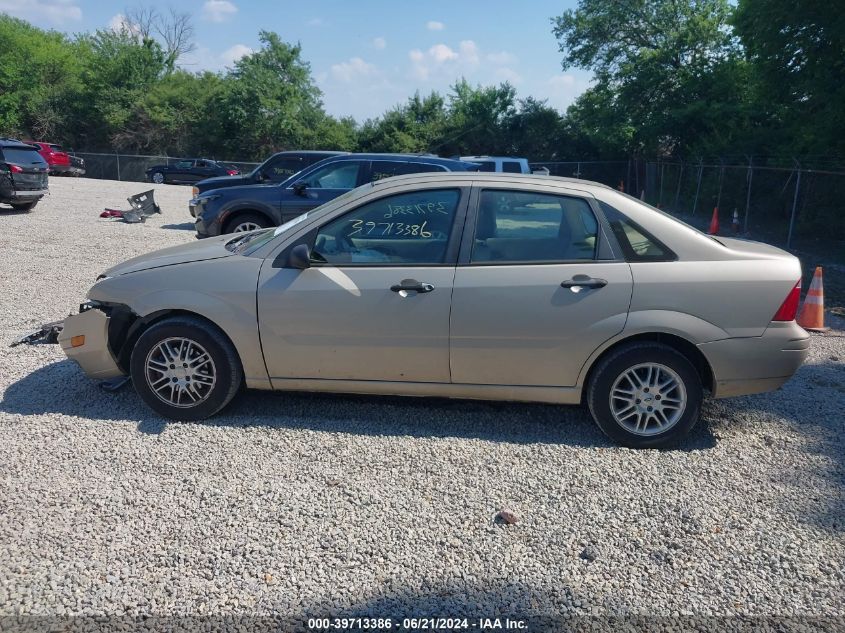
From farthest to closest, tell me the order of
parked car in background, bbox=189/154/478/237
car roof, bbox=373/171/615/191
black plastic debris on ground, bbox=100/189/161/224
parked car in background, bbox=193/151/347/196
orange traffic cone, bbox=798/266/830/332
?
black plastic debris on ground, bbox=100/189/161/224 → parked car in background, bbox=193/151/347/196 → parked car in background, bbox=189/154/478/237 → orange traffic cone, bbox=798/266/830/332 → car roof, bbox=373/171/615/191

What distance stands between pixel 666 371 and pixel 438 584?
218 cm

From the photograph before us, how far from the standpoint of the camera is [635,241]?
4504 millimetres

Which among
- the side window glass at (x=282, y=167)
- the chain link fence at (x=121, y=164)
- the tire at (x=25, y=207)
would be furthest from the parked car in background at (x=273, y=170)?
the chain link fence at (x=121, y=164)

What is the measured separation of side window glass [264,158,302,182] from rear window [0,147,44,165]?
5523 millimetres

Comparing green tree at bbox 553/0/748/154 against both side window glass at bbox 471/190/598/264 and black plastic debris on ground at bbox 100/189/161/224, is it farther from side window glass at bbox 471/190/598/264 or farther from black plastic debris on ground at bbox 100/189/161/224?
side window glass at bbox 471/190/598/264

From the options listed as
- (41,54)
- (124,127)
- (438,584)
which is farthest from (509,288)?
(41,54)

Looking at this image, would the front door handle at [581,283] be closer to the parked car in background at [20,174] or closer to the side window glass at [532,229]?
the side window glass at [532,229]

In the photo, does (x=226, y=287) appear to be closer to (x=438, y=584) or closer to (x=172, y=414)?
(x=172, y=414)

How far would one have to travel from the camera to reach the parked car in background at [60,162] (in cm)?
3322

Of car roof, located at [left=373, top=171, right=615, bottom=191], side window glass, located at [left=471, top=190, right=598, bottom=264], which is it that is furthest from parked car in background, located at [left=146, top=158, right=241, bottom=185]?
side window glass, located at [left=471, top=190, right=598, bottom=264]

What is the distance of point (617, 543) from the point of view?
347cm

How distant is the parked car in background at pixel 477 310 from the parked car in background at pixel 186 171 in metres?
31.3

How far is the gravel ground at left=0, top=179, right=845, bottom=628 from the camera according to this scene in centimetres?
307

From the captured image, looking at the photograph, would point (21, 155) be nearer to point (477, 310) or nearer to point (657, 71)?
point (477, 310)
